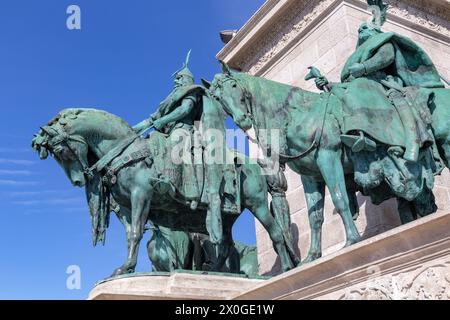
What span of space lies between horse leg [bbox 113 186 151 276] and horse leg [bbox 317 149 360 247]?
232 cm

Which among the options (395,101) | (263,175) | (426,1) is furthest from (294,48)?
(395,101)

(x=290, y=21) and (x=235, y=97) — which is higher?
(x=290, y=21)

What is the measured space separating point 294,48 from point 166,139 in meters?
3.81

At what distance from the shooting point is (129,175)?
25.4 feet

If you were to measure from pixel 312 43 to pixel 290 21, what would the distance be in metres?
0.81

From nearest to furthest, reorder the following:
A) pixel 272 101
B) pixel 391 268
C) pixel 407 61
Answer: pixel 391 268 < pixel 272 101 < pixel 407 61

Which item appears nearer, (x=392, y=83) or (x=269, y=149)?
(x=269, y=149)

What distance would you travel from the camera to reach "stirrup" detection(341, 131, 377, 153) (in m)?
6.55

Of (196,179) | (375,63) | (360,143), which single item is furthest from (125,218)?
(375,63)

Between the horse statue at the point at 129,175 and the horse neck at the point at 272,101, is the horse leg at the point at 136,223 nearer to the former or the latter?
the horse statue at the point at 129,175

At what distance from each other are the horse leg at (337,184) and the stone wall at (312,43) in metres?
1.93

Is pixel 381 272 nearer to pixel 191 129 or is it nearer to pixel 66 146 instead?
pixel 191 129

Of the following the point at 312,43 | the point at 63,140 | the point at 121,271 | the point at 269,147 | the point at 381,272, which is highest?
the point at 312,43

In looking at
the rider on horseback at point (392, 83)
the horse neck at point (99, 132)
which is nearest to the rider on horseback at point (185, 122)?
the horse neck at point (99, 132)
